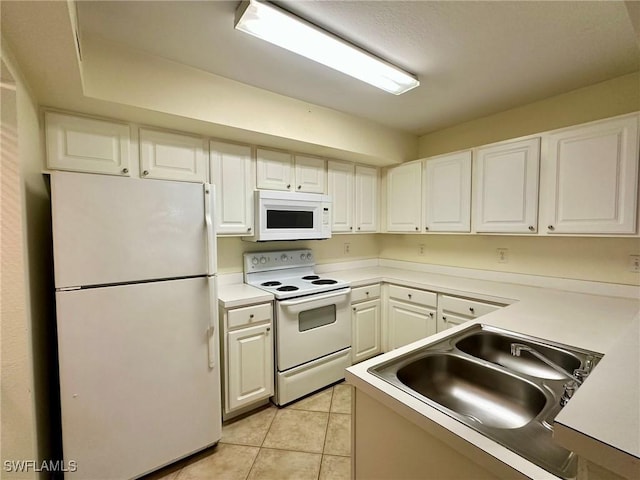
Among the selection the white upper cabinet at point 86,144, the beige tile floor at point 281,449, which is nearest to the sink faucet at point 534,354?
the beige tile floor at point 281,449

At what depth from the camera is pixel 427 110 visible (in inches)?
99.9

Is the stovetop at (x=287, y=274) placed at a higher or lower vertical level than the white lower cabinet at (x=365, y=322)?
higher

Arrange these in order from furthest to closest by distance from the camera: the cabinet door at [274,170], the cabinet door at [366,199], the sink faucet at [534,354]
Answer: the cabinet door at [366,199] < the cabinet door at [274,170] < the sink faucet at [534,354]

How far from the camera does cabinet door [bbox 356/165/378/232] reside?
3.07m

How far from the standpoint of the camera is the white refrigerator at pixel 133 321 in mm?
1324

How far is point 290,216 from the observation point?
250 centimetres

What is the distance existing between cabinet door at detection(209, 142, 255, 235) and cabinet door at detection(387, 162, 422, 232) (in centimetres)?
159

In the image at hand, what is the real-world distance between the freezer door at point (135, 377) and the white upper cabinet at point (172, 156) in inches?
32.6

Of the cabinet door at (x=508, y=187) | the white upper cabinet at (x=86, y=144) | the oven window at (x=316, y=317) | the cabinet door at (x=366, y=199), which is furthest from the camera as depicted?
the cabinet door at (x=366, y=199)

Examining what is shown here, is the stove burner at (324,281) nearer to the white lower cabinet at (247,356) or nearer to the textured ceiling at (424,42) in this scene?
the white lower cabinet at (247,356)

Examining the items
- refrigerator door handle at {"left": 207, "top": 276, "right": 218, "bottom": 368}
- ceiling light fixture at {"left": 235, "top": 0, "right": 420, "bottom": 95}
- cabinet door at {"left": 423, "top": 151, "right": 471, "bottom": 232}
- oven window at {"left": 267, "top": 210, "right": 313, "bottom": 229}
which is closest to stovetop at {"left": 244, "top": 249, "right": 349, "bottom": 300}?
oven window at {"left": 267, "top": 210, "right": 313, "bottom": 229}

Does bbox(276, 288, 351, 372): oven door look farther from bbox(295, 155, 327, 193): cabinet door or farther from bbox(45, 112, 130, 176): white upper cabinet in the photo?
bbox(45, 112, 130, 176): white upper cabinet

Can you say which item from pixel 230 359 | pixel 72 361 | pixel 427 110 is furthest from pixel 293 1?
pixel 230 359

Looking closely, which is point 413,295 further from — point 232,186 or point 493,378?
point 232,186
